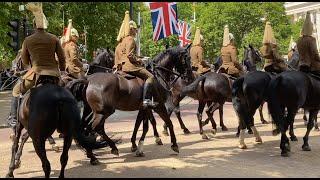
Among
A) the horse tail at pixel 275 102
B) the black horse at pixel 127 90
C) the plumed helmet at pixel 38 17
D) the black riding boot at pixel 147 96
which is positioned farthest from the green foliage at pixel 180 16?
the horse tail at pixel 275 102

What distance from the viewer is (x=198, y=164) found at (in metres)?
9.21

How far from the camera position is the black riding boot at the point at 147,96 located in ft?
33.6

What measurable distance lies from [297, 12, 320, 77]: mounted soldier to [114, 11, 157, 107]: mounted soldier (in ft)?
11.8

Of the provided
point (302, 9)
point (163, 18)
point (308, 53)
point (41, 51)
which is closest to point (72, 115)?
point (41, 51)

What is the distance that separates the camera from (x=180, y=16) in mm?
64875

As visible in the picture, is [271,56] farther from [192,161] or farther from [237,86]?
[192,161]

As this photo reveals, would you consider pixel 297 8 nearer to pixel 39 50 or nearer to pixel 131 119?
pixel 131 119

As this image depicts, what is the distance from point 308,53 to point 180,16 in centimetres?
5481

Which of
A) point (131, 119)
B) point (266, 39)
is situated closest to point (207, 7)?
point (131, 119)

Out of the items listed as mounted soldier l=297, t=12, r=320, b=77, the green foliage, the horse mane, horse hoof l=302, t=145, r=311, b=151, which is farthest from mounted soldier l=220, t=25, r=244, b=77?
the green foliage

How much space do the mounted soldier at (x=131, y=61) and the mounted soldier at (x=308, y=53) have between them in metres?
3.60

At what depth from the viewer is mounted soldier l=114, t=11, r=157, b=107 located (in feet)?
33.8

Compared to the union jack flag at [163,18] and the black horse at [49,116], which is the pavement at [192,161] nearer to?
the black horse at [49,116]

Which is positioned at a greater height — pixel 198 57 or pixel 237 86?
pixel 198 57
